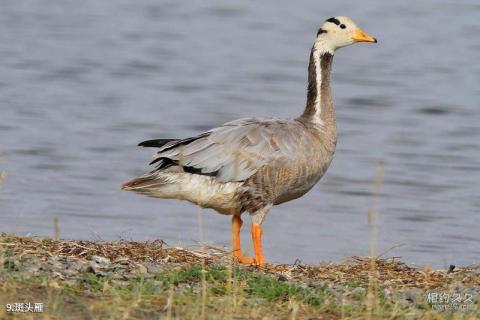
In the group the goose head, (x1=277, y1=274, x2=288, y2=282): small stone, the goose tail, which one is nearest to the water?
(x1=277, y1=274, x2=288, y2=282): small stone

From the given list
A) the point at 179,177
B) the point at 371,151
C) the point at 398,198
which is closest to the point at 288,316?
the point at 179,177

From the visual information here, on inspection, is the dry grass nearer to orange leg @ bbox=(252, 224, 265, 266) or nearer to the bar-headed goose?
orange leg @ bbox=(252, 224, 265, 266)

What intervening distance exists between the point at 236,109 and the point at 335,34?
21.7 ft

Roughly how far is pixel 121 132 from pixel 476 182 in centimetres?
471

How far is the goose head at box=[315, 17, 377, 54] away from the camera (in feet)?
34.6

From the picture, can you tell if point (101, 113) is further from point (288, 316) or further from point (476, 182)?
point (288, 316)

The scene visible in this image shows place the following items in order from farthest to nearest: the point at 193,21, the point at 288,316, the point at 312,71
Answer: the point at 193,21 < the point at 312,71 < the point at 288,316

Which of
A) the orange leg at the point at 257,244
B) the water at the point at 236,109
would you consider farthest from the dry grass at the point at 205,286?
the orange leg at the point at 257,244

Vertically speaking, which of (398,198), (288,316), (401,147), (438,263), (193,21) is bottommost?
(288,316)

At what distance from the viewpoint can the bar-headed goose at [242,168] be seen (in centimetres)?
930

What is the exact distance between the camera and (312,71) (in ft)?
34.6

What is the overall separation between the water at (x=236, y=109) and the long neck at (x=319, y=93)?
1216 millimetres

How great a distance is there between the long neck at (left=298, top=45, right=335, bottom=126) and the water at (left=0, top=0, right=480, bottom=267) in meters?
1.22

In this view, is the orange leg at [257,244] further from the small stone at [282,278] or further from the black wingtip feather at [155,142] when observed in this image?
the small stone at [282,278]
